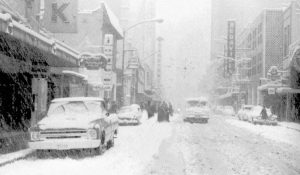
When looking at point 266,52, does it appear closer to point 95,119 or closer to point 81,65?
point 81,65

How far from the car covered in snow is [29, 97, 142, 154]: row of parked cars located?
22325 millimetres

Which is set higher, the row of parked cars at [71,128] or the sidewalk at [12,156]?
the row of parked cars at [71,128]

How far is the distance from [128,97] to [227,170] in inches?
2132

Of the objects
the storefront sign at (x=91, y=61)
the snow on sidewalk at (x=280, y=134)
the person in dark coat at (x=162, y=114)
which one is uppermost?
the storefront sign at (x=91, y=61)

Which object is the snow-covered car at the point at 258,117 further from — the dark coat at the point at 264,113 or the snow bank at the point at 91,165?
the snow bank at the point at 91,165

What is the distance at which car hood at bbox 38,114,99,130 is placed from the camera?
44.0 ft

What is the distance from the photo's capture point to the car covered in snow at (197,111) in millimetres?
37469

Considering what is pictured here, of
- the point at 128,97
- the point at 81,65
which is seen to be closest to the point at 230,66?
the point at 128,97

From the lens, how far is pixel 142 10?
18712 cm

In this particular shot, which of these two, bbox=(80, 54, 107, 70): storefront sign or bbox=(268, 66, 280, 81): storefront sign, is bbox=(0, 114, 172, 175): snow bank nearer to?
bbox=(80, 54, 107, 70): storefront sign

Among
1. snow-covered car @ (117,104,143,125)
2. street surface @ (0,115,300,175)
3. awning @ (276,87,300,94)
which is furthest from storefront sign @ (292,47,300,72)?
street surface @ (0,115,300,175)

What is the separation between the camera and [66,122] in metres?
13.7

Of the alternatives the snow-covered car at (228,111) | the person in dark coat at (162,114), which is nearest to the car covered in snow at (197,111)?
the person in dark coat at (162,114)

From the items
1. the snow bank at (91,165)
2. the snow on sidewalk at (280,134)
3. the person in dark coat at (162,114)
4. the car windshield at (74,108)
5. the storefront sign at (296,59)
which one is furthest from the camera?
the person in dark coat at (162,114)
